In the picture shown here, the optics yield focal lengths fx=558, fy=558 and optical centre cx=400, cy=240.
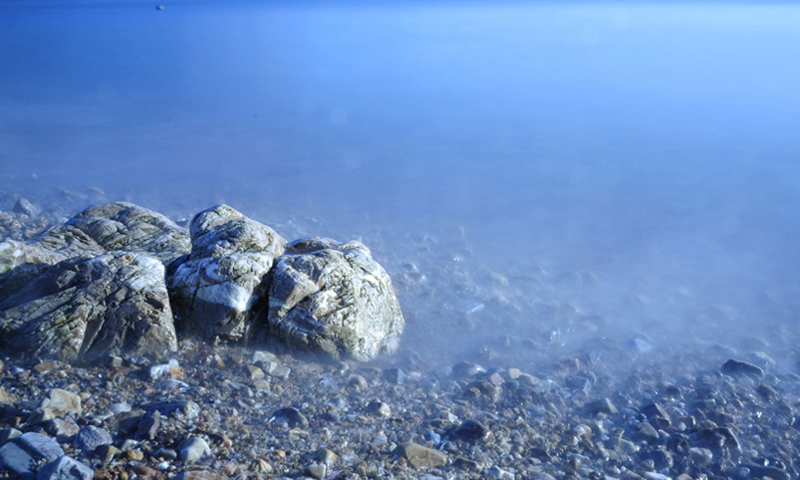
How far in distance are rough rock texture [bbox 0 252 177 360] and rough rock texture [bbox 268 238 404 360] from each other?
51.6 inches

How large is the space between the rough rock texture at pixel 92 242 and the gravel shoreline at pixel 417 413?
1.56 m

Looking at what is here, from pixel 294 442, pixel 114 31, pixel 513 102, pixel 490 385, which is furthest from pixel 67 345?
pixel 114 31

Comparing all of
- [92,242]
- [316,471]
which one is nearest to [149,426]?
[316,471]

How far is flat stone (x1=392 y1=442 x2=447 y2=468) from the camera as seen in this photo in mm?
5148

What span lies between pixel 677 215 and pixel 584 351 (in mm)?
9275

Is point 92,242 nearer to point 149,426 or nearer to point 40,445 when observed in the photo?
point 149,426

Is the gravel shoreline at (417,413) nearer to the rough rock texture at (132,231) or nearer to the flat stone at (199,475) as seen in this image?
the flat stone at (199,475)

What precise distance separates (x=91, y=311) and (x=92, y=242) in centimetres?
244

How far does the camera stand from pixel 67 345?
5859 millimetres

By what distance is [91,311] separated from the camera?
6.11 metres

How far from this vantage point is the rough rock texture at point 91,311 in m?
5.86

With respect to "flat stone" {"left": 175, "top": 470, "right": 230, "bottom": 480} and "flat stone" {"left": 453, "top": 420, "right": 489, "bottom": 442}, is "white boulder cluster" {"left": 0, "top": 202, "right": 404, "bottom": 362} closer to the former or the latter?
"flat stone" {"left": 453, "top": 420, "right": 489, "bottom": 442}

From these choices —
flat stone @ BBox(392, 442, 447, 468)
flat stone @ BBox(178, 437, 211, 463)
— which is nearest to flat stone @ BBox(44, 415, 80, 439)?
flat stone @ BBox(178, 437, 211, 463)

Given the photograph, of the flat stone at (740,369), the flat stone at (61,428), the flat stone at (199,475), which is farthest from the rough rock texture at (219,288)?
the flat stone at (740,369)
